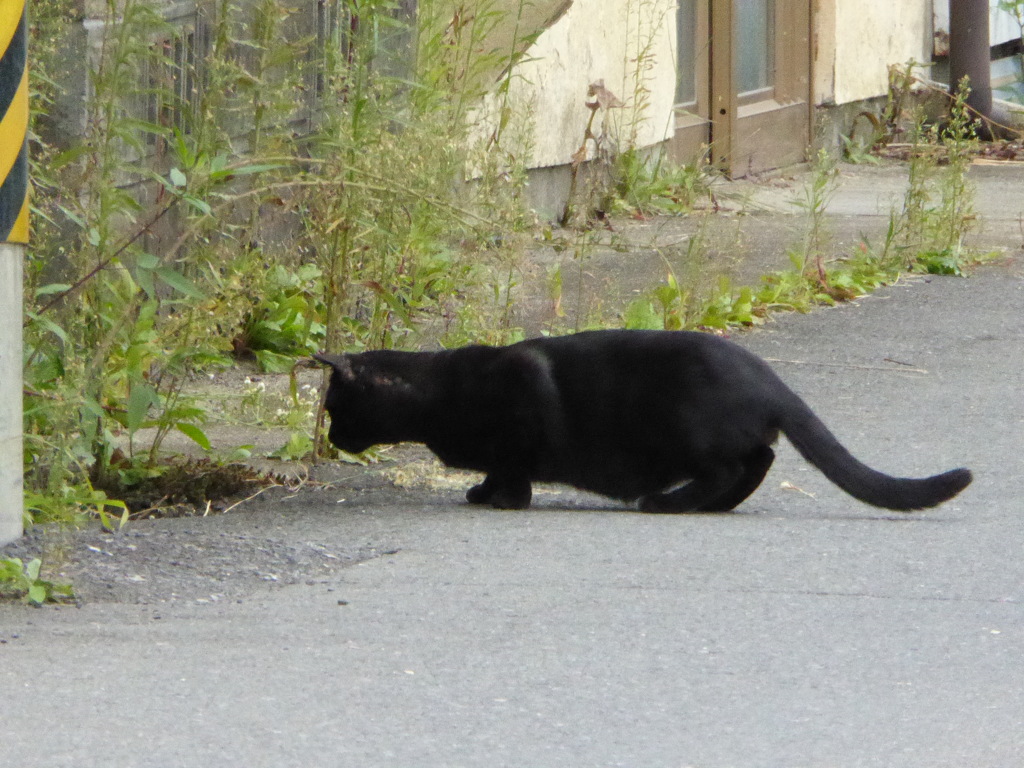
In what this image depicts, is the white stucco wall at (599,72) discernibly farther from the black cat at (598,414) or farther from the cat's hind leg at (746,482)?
the cat's hind leg at (746,482)

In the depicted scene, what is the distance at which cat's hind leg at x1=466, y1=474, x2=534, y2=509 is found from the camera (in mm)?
4852

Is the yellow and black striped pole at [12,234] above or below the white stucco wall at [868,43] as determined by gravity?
below

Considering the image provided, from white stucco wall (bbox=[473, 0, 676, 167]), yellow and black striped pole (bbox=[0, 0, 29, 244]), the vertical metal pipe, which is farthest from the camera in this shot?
the vertical metal pipe

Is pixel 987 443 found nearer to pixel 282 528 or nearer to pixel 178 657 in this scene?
pixel 282 528

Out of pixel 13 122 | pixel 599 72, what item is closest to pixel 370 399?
pixel 13 122

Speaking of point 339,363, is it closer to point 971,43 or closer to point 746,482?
point 746,482

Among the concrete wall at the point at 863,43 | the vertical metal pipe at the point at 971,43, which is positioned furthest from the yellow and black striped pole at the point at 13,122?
the vertical metal pipe at the point at 971,43

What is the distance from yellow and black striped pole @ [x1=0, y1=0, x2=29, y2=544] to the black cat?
1036 millimetres

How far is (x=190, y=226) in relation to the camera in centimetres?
448

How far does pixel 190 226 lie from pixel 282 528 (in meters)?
0.89

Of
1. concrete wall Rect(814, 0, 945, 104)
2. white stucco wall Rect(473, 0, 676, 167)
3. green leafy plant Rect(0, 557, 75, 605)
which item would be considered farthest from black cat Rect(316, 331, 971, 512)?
concrete wall Rect(814, 0, 945, 104)

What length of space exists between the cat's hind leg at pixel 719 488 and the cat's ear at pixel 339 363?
1.00 meters

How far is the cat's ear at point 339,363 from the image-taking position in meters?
4.78

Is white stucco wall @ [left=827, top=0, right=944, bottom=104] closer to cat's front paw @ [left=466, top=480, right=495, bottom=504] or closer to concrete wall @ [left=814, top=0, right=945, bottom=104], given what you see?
concrete wall @ [left=814, top=0, right=945, bottom=104]
